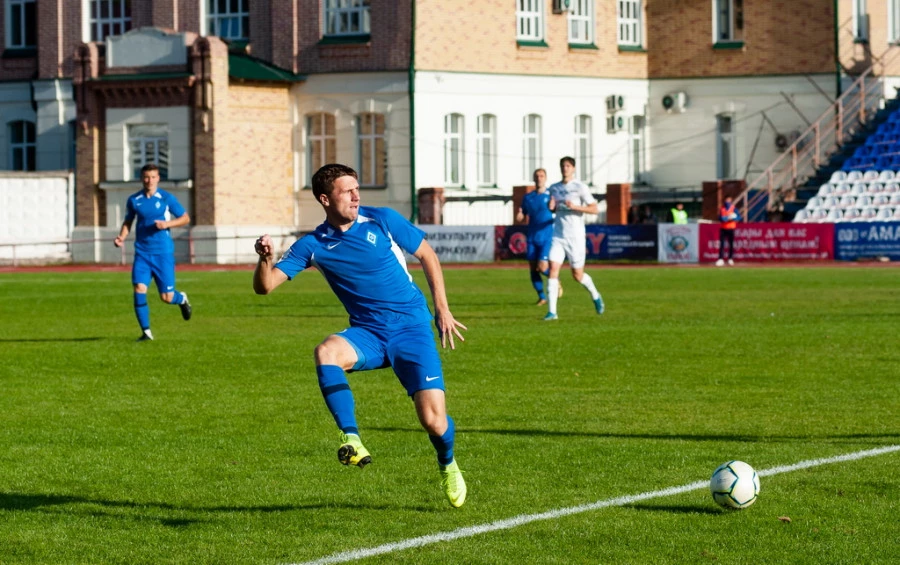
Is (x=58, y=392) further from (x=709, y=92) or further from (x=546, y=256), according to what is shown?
(x=709, y=92)

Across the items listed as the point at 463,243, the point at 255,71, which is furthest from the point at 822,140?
the point at 255,71

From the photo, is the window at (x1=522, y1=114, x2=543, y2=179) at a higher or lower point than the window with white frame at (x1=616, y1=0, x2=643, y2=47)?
lower

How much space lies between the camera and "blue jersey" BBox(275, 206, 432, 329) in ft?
28.5

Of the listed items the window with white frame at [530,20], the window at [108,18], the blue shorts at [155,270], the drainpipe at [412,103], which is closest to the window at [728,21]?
the window with white frame at [530,20]

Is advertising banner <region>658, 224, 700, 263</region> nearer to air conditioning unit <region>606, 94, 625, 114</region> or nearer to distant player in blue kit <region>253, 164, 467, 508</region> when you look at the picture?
air conditioning unit <region>606, 94, 625, 114</region>

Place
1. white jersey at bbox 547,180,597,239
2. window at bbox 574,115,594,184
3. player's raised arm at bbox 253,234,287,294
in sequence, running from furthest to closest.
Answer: window at bbox 574,115,594,184, white jersey at bbox 547,180,597,239, player's raised arm at bbox 253,234,287,294

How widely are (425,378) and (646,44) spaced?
45311mm

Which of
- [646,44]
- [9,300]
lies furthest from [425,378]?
[646,44]

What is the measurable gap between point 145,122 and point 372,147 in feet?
22.6

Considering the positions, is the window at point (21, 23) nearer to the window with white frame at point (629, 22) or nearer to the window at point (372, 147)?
the window at point (372, 147)

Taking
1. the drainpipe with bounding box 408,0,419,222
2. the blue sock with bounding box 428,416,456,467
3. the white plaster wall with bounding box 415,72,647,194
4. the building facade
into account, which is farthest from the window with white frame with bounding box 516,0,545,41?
the blue sock with bounding box 428,416,456,467

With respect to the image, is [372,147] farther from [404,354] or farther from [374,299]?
[404,354]

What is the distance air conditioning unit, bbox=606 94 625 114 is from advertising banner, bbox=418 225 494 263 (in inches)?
355

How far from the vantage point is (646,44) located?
2067 inches
